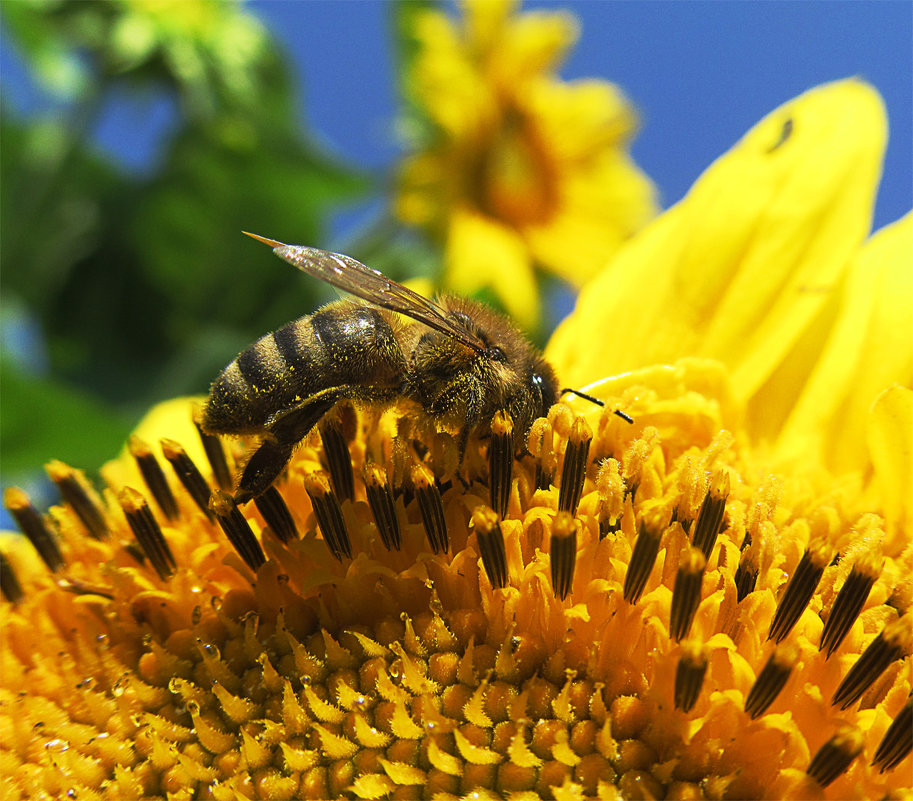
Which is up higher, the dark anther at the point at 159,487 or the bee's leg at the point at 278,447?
the dark anther at the point at 159,487

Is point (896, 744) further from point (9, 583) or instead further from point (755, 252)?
point (9, 583)

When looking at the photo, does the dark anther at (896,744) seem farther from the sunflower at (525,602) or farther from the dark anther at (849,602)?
the dark anther at (849,602)

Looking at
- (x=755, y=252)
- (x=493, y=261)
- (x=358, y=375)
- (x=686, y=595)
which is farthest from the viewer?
(x=493, y=261)

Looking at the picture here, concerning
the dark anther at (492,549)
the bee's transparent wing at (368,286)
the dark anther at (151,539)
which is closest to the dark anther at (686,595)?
the dark anther at (492,549)

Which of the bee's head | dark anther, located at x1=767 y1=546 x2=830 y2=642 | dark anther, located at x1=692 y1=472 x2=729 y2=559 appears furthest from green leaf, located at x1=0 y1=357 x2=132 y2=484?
dark anther, located at x1=767 y1=546 x2=830 y2=642

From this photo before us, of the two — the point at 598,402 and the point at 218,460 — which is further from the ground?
the point at 218,460

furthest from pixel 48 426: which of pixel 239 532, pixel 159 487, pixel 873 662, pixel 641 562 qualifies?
pixel 873 662
